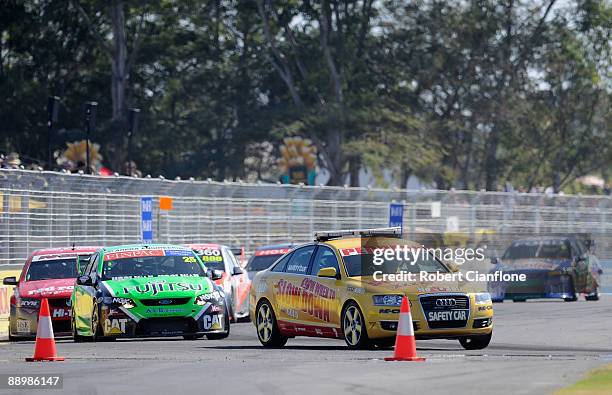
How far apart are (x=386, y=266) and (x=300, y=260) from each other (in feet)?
4.89

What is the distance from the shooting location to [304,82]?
235 ft

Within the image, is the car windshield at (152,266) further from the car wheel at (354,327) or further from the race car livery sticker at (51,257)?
the car wheel at (354,327)

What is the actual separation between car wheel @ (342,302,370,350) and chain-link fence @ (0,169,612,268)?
38.1ft

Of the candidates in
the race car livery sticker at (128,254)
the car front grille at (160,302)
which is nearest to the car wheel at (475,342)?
the car front grille at (160,302)

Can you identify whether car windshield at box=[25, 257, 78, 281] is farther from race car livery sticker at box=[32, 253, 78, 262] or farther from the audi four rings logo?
the audi four rings logo

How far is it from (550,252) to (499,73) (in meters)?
45.8

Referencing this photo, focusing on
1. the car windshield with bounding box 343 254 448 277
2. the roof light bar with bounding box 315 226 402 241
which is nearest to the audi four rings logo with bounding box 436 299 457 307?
the car windshield with bounding box 343 254 448 277

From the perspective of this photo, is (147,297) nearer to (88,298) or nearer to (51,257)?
(88,298)

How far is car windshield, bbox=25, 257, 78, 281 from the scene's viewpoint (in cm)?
2353

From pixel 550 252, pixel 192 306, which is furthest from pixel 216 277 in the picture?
pixel 550 252

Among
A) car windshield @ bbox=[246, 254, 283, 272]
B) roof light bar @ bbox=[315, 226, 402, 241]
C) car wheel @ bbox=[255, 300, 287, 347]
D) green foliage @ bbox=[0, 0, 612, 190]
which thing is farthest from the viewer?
green foliage @ bbox=[0, 0, 612, 190]

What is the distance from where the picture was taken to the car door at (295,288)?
1858cm

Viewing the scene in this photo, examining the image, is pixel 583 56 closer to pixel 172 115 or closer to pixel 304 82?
pixel 304 82

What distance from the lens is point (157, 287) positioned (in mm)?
19906
